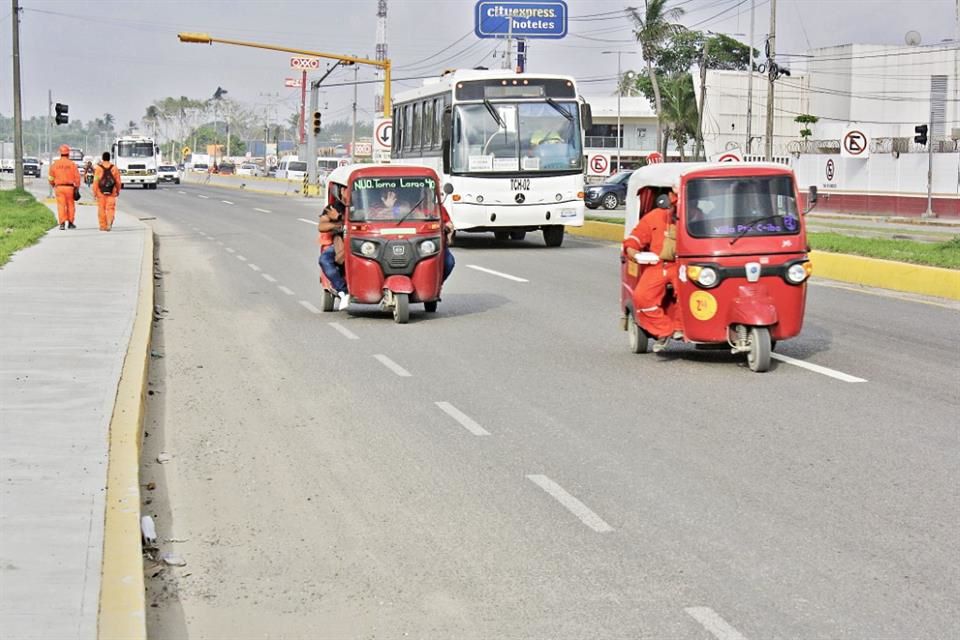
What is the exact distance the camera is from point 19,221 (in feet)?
117

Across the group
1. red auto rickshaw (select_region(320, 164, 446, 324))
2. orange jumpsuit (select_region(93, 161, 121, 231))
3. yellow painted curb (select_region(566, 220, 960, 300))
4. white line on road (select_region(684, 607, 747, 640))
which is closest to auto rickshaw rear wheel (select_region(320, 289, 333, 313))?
red auto rickshaw (select_region(320, 164, 446, 324))

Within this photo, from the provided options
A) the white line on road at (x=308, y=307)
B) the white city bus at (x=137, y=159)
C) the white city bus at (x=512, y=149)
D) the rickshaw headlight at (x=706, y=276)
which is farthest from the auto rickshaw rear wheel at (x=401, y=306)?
the white city bus at (x=137, y=159)

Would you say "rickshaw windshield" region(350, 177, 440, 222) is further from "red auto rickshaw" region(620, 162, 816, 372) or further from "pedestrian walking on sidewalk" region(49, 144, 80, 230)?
"pedestrian walking on sidewalk" region(49, 144, 80, 230)

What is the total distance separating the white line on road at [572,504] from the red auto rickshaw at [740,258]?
15.0 ft

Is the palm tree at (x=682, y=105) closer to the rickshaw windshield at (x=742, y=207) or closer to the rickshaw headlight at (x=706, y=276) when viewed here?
the rickshaw windshield at (x=742, y=207)

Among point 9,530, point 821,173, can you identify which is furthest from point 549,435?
point 821,173

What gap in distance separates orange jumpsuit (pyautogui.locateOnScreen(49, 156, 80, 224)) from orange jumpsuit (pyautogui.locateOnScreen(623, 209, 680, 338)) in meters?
21.8

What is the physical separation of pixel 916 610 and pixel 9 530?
414cm

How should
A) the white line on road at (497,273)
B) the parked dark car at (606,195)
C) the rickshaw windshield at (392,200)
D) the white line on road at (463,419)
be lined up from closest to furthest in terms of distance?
the white line on road at (463,419) → the rickshaw windshield at (392,200) → the white line on road at (497,273) → the parked dark car at (606,195)

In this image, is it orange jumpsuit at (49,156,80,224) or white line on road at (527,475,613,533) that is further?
orange jumpsuit at (49,156,80,224)

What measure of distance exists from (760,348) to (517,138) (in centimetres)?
1778

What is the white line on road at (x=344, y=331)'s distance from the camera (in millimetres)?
15711

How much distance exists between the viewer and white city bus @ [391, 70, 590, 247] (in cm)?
2970

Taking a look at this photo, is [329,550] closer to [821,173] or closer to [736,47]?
[821,173]
